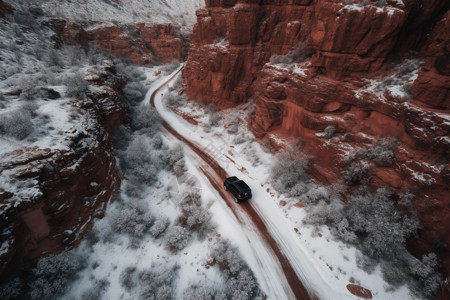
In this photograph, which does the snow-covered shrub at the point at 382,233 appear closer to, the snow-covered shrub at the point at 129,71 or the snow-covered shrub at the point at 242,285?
the snow-covered shrub at the point at 242,285

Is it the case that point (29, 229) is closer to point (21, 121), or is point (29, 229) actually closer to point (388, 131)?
point (21, 121)

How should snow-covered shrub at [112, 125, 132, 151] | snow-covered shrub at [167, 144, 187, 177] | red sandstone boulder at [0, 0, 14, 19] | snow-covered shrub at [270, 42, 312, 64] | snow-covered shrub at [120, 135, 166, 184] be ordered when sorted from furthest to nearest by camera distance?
1. red sandstone boulder at [0, 0, 14, 19]
2. snow-covered shrub at [112, 125, 132, 151]
3. snow-covered shrub at [167, 144, 187, 177]
4. snow-covered shrub at [270, 42, 312, 64]
5. snow-covered shrub at [120, 135, 166, 184]

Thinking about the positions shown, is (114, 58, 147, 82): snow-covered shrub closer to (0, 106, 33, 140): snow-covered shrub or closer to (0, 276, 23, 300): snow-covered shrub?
(0, 106, 33, 140): snow-covered shrub

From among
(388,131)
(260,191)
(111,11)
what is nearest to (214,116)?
(260,191)

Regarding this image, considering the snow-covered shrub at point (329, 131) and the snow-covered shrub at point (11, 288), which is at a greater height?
the snow-covered shrub at point (329, 131)

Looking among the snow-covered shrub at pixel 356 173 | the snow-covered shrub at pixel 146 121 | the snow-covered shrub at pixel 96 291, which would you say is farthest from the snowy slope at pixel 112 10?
the snow-covered shrub at pixel 356 173

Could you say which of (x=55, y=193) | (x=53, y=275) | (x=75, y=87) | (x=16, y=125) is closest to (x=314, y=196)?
(x=53, y=275)

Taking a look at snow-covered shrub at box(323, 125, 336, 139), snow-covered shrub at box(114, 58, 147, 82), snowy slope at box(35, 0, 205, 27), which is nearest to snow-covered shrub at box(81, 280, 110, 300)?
snow-covered shrub at box(323, 125, 336, 139)
